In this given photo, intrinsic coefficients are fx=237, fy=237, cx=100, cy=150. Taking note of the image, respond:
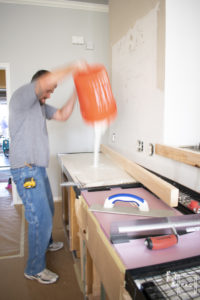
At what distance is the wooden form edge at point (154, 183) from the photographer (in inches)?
39.1

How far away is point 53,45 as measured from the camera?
3.01 m

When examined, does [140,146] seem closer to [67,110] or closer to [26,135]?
[67,110]

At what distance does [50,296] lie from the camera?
154 cm

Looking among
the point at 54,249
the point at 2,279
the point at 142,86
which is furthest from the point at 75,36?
the point at 2,279

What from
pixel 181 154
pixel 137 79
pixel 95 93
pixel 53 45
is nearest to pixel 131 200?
pixel 181 154

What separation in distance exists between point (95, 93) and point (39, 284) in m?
1.35

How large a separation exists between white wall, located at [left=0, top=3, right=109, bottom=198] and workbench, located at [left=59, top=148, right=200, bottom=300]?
1220 mm

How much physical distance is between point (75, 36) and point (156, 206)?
8.75ft

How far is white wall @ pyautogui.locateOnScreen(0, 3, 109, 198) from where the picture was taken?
2883 mm

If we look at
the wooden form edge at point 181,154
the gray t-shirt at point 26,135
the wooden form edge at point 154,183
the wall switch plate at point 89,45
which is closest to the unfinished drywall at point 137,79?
the wooden form edge at point 181,154

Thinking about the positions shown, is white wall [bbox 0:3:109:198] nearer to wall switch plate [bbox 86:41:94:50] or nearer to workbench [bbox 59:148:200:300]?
wall switch plate [bbox 86:41:94:50]

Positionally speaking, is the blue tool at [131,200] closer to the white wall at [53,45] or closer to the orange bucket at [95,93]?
the orange bucket at [95,93]

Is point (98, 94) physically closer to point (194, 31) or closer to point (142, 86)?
point (142, 86)

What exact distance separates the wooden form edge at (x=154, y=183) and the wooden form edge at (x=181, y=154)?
16 cm
